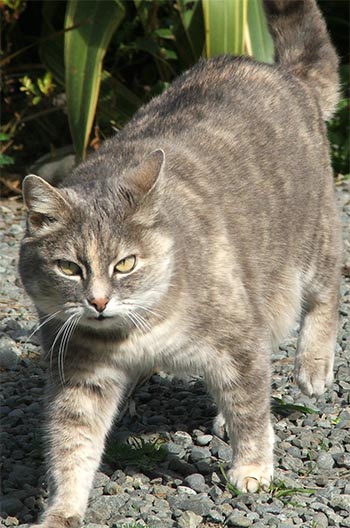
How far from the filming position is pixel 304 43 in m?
4.61

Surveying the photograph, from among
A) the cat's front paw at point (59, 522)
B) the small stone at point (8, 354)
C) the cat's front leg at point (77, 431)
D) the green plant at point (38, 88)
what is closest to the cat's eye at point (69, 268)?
the cat's front leg at point (77, 431)

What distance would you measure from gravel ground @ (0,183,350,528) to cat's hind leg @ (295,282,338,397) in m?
0.10

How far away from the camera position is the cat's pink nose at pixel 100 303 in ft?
Answer: 10.1

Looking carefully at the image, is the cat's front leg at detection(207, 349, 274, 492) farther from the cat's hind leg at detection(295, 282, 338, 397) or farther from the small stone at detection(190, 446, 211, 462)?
the cat's hind leg at detection(295, 282, 338, 397)

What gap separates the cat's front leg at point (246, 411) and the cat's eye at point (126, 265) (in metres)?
0.51

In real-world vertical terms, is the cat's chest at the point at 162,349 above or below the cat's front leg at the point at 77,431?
above

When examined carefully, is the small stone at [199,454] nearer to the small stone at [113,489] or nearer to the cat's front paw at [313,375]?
the small stone at [113,489]

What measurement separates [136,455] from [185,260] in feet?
2.82

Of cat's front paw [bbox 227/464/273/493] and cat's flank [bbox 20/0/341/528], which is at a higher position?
cat's flank [bbox 20/0/341/528]

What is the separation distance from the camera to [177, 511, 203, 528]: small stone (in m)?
3.33

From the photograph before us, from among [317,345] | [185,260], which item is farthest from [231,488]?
[317,345]

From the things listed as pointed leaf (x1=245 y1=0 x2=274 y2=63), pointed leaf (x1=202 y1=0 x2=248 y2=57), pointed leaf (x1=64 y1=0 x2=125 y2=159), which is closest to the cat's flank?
pointed leaf (x1=202 y1=0 x2=248 y2=57)

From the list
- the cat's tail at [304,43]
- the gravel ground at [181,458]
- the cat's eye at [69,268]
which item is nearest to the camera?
the cat's eye at [69,268]

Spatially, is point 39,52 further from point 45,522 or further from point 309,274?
point 45,522
